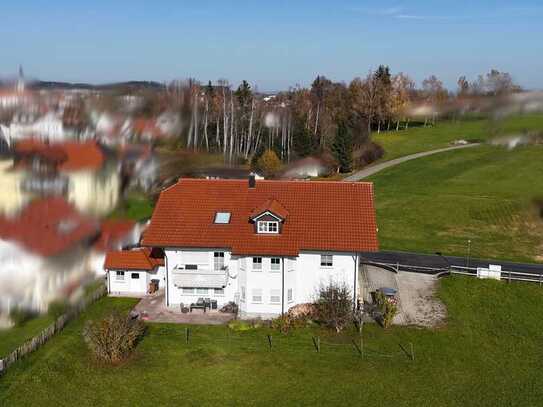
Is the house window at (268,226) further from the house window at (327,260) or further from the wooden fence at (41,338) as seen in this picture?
the wooden fence at (41,338)

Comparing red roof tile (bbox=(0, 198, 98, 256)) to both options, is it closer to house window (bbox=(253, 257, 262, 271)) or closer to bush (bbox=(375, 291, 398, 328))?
house window (bbox=(253, 257, 262, 271))

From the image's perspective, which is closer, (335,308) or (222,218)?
(335,308)

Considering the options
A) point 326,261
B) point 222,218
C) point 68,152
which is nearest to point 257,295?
point 326,261

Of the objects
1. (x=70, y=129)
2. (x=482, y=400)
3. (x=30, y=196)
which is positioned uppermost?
(x=70, y=129)

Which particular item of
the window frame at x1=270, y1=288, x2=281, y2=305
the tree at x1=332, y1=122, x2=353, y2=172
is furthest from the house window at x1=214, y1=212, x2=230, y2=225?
the tree at x1=332, y1=122, x2=353, y2=172

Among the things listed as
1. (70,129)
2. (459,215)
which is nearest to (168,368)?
(70,129)

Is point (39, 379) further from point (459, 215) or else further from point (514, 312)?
point (459, 215)

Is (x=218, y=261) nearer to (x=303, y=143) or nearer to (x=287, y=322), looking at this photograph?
(x=287, y=322)

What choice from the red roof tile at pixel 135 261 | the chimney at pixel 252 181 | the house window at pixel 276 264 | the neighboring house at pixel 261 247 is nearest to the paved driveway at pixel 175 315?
the neighboring house at pixel 261 247
